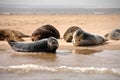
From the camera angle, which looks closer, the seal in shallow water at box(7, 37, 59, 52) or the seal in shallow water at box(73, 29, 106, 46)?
the seal in shallow water at box(7, 37, 59, 52)

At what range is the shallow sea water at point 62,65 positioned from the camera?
7.50m

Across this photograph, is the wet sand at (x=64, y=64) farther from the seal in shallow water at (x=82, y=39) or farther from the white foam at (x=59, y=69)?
the seal in shallow water at (x=82, y=39)

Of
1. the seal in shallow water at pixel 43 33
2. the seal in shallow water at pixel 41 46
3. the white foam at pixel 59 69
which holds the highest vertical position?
the white foam at pixel 59 69

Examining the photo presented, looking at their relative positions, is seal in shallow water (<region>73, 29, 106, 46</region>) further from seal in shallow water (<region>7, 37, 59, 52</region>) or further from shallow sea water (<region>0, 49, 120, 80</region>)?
seal in shallow water (<region>7, 37, 59, 52</region>)

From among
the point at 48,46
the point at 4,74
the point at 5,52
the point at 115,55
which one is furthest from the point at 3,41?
the point at 4,74

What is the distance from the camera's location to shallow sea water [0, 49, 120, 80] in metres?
7.50

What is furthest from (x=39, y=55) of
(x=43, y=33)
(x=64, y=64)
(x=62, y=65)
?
(x=43, y=33)

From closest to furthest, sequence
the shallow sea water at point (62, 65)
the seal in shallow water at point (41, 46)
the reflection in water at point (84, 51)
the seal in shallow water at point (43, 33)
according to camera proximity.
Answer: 1. the shallow sea water at point (62, 65)
2. the seal in shallow water at point (41, 46)
3. the reflection in water at point (84, 51)
4. the seal in shallow water at point (43, 33)

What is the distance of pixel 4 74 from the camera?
775cm

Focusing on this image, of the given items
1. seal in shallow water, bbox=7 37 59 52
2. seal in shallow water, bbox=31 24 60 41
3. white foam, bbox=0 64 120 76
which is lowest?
seal in shallow water, bbox=31 24 60 41

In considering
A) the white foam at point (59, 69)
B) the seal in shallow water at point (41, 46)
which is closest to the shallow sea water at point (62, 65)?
the white foam at point (59, 69)

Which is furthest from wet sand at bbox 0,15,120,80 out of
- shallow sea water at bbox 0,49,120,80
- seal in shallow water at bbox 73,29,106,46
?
seal in shallow water at bbox 73,29,106,46

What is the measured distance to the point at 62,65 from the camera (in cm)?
870

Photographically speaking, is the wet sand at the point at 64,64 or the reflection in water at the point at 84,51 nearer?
the wet sand at the point at 64,64
